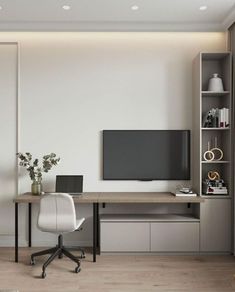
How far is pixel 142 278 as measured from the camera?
311cm

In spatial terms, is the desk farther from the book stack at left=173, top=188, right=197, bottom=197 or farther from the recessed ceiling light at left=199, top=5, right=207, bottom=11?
the recessed ceiling light at left=199, top=5, right=207, bottom=11

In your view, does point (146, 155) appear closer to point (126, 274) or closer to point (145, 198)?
point (145, 198)

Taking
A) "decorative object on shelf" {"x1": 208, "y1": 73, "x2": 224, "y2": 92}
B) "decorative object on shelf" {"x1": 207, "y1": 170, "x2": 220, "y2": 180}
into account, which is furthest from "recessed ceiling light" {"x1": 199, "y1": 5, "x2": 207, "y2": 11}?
"decorative object on shelf" {"x1": 207, "y1": 170, "x2": 220, "y2": 180}

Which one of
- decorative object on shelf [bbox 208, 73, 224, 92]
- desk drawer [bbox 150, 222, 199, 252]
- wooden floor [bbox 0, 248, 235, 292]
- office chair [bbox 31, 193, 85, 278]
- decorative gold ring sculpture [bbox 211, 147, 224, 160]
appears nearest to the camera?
wooden floor [bbox 0, 248, 235, 292]

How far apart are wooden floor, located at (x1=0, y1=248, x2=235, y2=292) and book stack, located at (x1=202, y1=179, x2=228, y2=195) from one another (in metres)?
0.79

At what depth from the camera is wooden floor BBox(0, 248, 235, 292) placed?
2.91 meters

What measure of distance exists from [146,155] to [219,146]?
0.99 metres

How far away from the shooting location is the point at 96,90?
13.7 feet

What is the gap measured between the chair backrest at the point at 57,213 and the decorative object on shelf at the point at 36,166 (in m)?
0.67

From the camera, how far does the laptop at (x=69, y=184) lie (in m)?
3.91

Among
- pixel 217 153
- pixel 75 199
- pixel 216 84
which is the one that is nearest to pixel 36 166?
pixel 75 199

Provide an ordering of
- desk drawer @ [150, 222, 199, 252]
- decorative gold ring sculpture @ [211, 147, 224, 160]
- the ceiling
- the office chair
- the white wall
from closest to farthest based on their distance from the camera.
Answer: the office chair → the ceiling → desk drawer @ [150, 222, 199, 252] → decorative gold ring sculpture @ [211, 147, 224, 160] → the white wall

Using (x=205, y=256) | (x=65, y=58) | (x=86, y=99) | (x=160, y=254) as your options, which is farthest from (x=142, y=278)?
(x=65, y=58)

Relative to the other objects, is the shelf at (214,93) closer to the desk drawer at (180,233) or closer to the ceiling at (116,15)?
the ceiling at (116,15)
